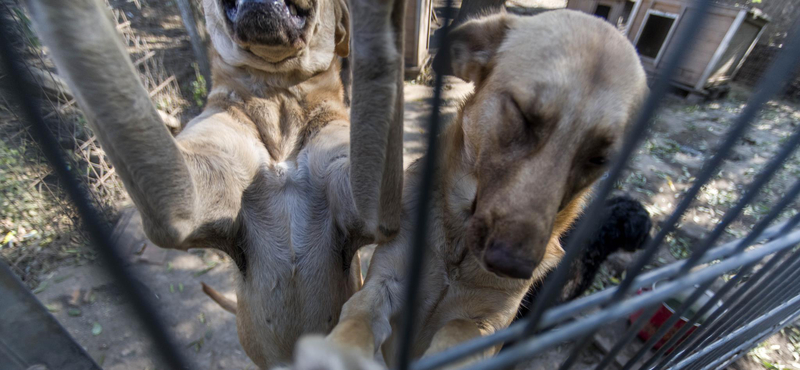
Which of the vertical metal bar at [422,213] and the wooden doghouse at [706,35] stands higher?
the vertical metal bar at [422,213]

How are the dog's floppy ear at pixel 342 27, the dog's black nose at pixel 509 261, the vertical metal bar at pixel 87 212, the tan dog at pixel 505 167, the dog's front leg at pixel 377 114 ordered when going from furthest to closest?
1. the dog's floppy ear at pixel 342 27
2. the tan dog at pixel 505 167
3. the dog's black nose at pixel 509 261
4. the dog's front leg at pixel 377 114
5. the vertical metal bar at pixel 87 212

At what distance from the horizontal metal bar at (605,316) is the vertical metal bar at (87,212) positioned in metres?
0.64

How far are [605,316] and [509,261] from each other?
377 millimetres

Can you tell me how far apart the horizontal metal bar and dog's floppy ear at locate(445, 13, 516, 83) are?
3.77 feet

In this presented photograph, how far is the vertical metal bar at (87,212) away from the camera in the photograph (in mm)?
545

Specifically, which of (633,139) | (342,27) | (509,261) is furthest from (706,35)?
(633,139)

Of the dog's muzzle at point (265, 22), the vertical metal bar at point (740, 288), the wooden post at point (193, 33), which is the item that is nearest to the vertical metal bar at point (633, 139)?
the vertical metal bar at point (740, 288)

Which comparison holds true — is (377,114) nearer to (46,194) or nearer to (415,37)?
(46,194)

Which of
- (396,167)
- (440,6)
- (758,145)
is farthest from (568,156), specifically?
(758,145)

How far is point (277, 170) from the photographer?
2.04 meters

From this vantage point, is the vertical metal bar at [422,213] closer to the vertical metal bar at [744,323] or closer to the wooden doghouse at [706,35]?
the vertical metal bar at [744,323]

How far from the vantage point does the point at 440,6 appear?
0.67 m

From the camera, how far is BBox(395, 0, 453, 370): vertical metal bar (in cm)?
62

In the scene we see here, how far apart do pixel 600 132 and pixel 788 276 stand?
1412 millimetres
